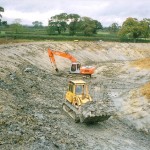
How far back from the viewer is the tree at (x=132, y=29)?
105312 mm

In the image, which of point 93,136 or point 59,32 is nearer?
point 93,136

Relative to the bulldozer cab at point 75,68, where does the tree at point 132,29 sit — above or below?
above

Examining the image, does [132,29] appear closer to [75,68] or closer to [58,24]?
[58,24]

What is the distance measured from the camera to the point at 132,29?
10525 cm

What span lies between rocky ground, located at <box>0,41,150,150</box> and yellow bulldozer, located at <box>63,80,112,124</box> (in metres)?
0.62

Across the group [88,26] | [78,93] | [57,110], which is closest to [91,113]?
[78,93]

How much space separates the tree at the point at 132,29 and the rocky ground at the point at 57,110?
169ft

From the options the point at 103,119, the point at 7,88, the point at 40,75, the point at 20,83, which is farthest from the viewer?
the point at 40,75

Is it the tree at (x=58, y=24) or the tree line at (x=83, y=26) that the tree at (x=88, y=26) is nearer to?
the tree line at (x=83, y=26)

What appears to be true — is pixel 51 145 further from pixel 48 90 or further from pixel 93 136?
pixel 48 90

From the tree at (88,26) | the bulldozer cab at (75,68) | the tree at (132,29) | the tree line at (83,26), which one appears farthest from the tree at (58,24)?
the bulldozer cab at (75,68)

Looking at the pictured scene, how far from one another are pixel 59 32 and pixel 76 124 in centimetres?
9519

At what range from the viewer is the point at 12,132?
20031 mm

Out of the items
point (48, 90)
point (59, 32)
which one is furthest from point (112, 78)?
point (59, 32)
